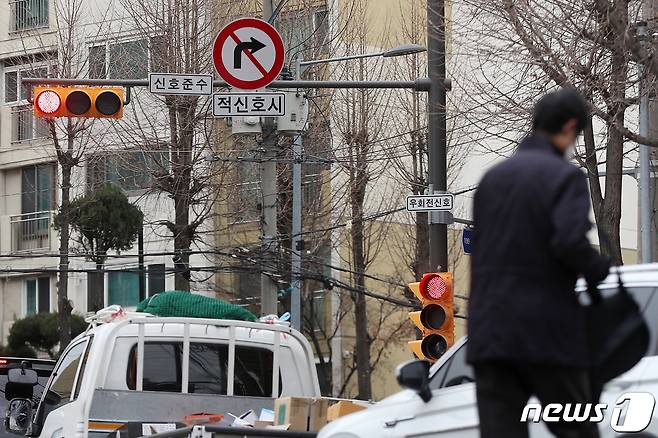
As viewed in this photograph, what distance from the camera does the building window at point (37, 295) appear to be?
41375mm

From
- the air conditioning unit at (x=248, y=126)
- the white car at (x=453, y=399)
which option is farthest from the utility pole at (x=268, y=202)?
the white car at (x=453, y=399)

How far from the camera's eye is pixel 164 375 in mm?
11445

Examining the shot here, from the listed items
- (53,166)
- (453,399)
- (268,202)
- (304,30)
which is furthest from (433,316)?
(53,166)

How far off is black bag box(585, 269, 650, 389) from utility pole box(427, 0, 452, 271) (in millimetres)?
11618

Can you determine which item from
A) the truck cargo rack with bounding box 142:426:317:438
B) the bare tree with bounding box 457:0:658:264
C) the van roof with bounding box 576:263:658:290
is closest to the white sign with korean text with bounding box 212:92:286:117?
the bare tree with bounding box 457:0:658:264

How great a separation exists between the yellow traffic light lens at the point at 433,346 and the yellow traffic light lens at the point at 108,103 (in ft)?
15.2

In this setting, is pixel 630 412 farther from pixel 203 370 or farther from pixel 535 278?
pixel 203 370

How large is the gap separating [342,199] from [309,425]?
2349 centimetres

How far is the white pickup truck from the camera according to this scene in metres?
11.0

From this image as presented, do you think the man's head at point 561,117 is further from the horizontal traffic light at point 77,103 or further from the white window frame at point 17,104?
the white window frame at point 17,104

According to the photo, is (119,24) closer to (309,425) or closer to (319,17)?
(319,17)

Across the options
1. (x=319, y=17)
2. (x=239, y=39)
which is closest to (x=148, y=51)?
(x=319, y=17)

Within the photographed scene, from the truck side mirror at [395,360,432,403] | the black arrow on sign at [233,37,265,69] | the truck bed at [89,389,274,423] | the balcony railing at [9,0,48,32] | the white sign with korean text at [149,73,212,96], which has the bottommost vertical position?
the truck bed at [89,389,274,423]

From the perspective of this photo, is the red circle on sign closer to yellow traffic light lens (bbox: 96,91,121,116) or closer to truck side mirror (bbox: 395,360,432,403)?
yellow traffic light lens (bbox: 96,91,121,116)
